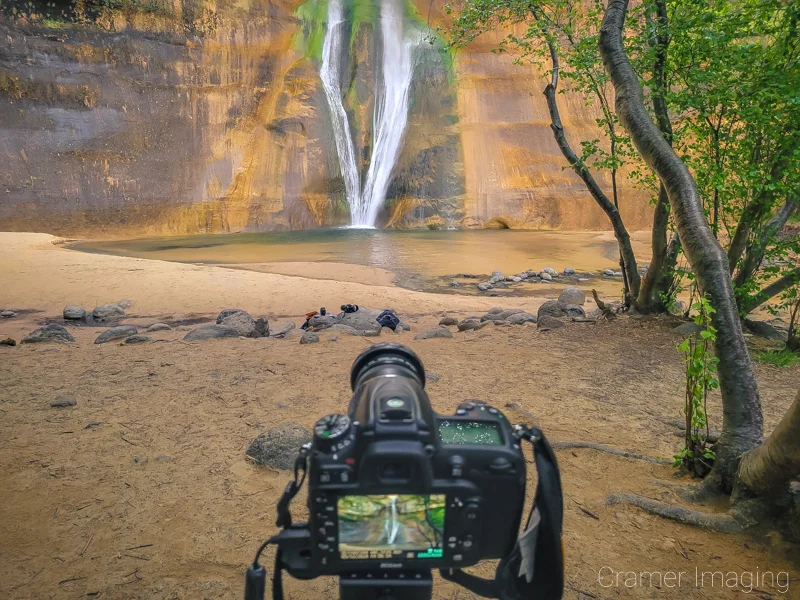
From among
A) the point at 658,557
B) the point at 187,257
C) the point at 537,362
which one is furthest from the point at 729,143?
the point at 187,257

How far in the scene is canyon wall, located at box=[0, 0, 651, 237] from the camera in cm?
2222

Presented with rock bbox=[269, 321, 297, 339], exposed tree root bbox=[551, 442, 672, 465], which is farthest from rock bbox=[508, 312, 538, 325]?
exposed tree root bbox=[551, 442, 672, 465]

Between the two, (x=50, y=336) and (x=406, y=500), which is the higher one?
(x=406, y=500)

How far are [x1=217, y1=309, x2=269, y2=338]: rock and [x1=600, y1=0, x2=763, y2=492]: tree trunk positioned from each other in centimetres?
489

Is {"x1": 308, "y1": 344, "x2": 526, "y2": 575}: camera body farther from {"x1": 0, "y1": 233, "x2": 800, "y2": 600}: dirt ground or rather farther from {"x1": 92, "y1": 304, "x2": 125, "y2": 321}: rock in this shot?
{"x1": 92, "y1": 304, "x2": 125, "y2": 321}: rock

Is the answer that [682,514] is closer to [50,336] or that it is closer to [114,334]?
[114,334]

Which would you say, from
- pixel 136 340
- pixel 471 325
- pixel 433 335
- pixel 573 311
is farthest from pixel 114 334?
pixel 573 311

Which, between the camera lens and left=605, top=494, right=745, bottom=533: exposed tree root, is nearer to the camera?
the camera lens

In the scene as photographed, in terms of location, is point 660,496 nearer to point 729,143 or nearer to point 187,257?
point 729,143

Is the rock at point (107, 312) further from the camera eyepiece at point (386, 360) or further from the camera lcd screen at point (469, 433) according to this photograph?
the camera lcd screen at point (469, 433)

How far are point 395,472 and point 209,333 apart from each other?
5.02 metres

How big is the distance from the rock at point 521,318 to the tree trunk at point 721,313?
13.8ft

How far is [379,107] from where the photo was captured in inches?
1082

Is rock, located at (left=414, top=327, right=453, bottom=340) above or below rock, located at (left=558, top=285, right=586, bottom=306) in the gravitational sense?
below
